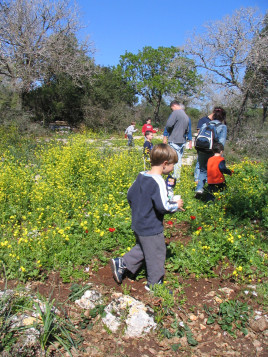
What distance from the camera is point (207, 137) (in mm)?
5254

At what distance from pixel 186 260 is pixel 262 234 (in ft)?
4.87

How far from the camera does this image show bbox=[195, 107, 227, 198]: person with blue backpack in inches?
207

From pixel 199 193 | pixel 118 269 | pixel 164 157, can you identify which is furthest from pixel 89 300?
pixel 199 193

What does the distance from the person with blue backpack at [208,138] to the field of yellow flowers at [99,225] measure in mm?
410

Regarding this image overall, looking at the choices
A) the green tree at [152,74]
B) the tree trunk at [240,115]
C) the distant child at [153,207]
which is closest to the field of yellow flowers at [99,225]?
the distant child at [153,207]

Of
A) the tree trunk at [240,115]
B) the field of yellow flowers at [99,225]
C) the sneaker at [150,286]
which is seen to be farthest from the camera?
the tree trunk at [240,115]

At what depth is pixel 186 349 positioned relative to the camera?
2383mm

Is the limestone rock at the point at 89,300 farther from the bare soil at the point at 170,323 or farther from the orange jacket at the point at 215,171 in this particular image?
the orange jacket at the point at 215,171

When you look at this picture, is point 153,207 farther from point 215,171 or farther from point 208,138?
point 208,138

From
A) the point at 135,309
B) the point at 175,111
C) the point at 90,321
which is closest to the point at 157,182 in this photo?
the point at 135,309

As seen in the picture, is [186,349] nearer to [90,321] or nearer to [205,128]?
[90,321]

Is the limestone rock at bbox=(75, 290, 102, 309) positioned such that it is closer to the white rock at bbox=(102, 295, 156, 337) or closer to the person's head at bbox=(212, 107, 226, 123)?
the white rock at bbox=(102, 295, 156, 337)

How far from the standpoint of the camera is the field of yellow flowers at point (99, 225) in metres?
3.26

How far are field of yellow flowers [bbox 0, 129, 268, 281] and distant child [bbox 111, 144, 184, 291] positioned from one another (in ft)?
1.72
